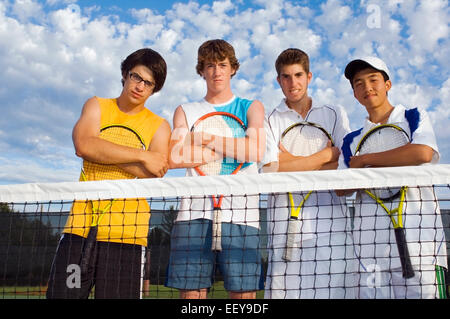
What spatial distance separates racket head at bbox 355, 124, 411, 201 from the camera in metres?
2.66

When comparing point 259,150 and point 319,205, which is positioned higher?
point 259,150

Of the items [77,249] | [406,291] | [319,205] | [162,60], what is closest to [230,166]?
[319,205]

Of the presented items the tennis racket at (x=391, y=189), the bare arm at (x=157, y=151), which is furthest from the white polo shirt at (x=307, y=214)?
the bare arm at (x=157, y=151)

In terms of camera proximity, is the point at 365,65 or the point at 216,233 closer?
the point at 216,233

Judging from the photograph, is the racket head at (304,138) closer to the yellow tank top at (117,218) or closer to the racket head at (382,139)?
the racket head at (382,139)

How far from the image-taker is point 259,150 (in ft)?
8.75

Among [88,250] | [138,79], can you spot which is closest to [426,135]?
[138,79]

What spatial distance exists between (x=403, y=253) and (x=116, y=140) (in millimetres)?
1823

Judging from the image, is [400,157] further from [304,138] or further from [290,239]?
[290,239]

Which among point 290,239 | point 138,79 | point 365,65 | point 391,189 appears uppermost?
point 365,65

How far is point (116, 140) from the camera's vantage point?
2648 mm

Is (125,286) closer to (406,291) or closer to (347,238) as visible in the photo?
(347,238)
